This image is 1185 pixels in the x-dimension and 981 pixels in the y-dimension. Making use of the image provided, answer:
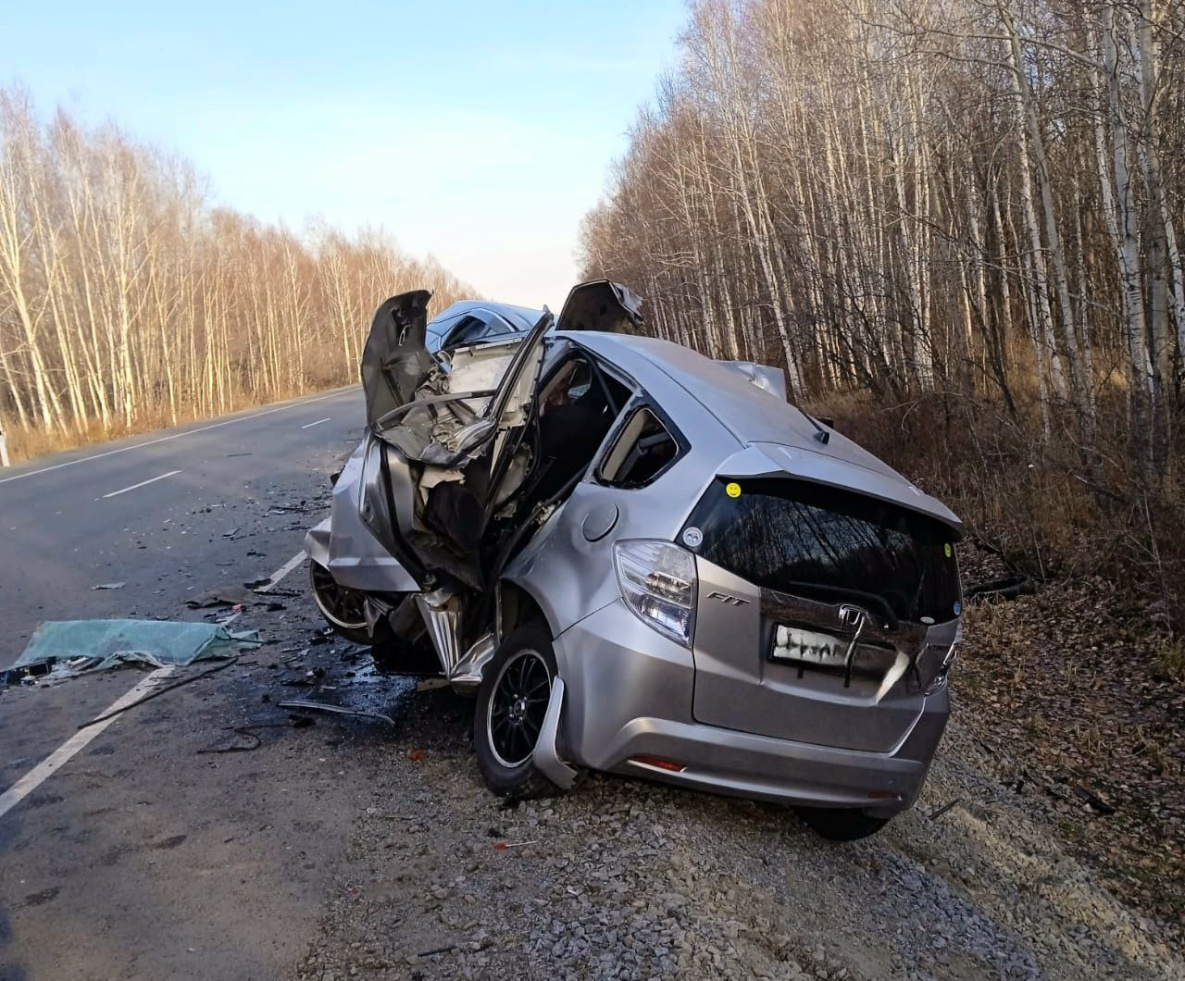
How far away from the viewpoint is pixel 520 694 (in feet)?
14.2

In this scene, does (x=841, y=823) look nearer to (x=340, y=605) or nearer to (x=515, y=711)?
(x=515, y=711)

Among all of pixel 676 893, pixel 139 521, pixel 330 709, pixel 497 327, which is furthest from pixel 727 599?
pixel 139 521

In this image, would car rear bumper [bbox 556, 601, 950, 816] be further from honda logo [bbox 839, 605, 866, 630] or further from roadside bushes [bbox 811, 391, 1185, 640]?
roadside bushes [bbox 811, 391, 1185, 640]

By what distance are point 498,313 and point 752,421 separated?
4.97 m

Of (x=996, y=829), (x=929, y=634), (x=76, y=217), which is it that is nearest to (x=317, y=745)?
(x=929, y=634)

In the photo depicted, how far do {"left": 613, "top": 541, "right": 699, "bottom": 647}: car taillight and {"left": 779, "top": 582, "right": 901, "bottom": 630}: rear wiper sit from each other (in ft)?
1.20

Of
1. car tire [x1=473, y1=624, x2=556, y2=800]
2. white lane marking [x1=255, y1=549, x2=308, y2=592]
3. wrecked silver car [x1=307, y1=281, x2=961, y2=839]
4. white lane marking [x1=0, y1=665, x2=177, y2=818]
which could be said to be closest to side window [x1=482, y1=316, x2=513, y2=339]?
white lane marking [x1=255, y1=549, x2=308, y2=592]

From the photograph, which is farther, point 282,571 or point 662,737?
point 282,571

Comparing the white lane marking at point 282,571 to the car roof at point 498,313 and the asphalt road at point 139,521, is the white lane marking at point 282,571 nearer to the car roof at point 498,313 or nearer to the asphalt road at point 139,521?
the asphalt road at point 139,521

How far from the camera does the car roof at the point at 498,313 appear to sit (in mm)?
8641

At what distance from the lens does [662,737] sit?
11.9 ft

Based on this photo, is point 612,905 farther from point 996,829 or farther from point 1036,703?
point 1036,703

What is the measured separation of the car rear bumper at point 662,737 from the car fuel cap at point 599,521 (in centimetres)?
34

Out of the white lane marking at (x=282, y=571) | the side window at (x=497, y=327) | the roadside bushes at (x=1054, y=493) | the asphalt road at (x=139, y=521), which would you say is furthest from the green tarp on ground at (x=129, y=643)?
the roadside bushes at (x=1054, y=493)
